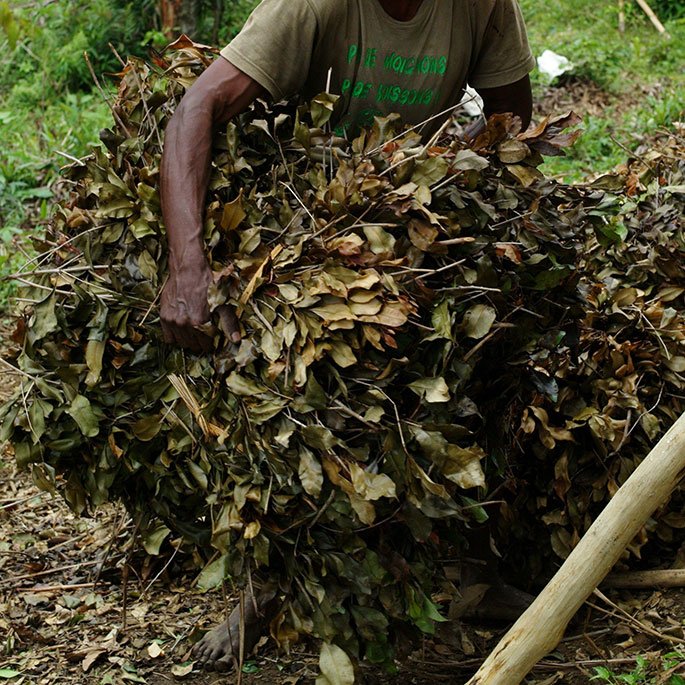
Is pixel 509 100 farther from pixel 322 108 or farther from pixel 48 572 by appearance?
pixel 48 572

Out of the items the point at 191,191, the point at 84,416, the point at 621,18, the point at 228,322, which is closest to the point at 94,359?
the point at 84,416

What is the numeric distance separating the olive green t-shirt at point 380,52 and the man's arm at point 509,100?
38 mm

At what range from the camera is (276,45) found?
Answer: 282 centimetres

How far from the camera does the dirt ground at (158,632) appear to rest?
3080 mm

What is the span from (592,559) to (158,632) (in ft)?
5.39

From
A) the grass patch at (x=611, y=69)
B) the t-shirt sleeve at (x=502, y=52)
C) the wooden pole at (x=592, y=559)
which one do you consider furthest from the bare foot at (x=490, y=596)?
the grass patch at (x=611, y=69)

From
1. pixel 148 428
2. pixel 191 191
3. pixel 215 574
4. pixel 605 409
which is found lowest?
pixel 605 409

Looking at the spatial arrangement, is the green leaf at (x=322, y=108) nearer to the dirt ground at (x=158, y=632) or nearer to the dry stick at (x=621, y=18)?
the dirt ground at (x=158, y=632)

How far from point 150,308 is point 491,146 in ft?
3.32

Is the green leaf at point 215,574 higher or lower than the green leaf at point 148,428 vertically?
lower

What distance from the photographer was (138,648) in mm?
3266

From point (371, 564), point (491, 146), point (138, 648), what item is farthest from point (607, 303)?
point (138, 648)

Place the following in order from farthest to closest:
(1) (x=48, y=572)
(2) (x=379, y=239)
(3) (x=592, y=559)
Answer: (1) (x=48, y=572) → (2) (x=379, y=239) → (3) (x=592, y=559)

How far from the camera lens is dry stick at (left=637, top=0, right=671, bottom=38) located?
8.13 meters
